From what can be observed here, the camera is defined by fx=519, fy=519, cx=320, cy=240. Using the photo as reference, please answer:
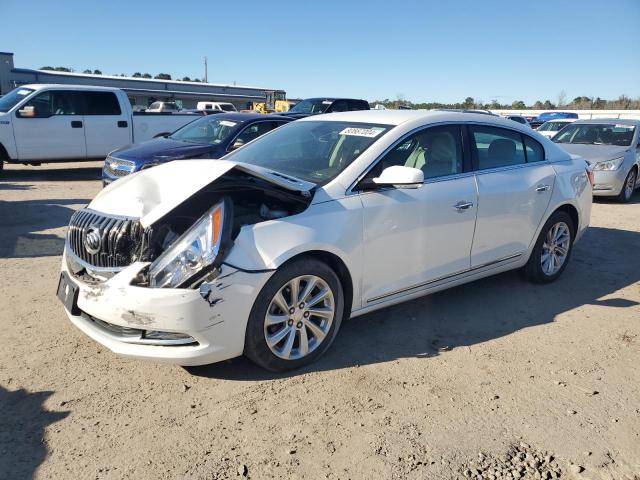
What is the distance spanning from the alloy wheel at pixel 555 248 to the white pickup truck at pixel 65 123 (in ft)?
33.1

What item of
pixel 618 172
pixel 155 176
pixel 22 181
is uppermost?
pixel 155 176

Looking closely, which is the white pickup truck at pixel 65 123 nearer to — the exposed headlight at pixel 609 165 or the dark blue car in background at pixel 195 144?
the dark blue car in background at pixel 195 144

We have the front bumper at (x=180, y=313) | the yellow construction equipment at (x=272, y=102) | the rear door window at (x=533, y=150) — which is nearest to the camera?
the front bumper at (x=180, y=313)

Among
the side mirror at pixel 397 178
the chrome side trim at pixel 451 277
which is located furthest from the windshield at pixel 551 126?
the side mirror at pixel 397 178

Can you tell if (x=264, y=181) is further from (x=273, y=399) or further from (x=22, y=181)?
(x=22, y=181)

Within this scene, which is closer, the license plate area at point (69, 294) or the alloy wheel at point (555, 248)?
the license plate area at point (69, 294)

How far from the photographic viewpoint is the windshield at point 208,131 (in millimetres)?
8938

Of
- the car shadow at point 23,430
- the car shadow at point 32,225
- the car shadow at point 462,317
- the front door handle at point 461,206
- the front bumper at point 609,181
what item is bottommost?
the car shadow at point 32,225

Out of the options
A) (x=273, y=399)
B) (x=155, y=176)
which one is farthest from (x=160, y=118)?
(x=273, y=399)

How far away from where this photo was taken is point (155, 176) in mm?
3631

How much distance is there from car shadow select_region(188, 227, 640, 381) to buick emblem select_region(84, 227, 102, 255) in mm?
1017

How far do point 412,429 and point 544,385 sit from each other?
3.59ft

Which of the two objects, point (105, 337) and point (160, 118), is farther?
point (160, 118)

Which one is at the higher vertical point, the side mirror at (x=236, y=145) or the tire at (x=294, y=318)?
the side mirror at (x=236, y=145)
